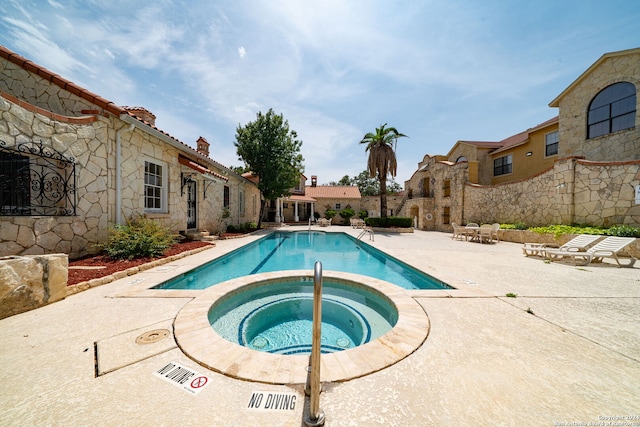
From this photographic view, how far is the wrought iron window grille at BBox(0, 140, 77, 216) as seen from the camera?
16.1 ft

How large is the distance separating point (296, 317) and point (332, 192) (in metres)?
27.0

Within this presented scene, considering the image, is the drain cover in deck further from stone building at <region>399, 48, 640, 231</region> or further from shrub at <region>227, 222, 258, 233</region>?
stone building at <region>399, 48, 640, 231</region>

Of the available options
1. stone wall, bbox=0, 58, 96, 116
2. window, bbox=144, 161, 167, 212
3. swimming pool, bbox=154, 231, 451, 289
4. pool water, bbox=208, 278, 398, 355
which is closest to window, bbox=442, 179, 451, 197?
swimming pool, bbox=154, 231, 451, 289

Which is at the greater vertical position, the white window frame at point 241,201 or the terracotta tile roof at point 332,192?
the terracotta tile roof at point 332,192

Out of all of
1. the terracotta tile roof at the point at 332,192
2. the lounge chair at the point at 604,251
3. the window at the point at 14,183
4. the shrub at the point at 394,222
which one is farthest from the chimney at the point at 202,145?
the lounge chair at the point at 604,251

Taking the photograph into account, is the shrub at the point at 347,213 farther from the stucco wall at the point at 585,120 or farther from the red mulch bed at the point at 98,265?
the red mulch bed at the point at 98,265

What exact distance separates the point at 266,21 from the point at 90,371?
35.1 feet

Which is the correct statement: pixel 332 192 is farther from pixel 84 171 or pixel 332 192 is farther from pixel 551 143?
pixel 84 171

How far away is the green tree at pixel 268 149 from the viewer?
55.4 ft

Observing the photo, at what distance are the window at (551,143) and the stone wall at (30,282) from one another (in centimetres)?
2464

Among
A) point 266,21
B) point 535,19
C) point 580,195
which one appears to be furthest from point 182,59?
point 580,195

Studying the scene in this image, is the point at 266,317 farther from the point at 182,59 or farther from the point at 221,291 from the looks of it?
the point at 182,59

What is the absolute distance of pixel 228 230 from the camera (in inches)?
590

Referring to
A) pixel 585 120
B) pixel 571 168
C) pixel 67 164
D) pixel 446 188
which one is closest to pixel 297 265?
pixel 67 164
